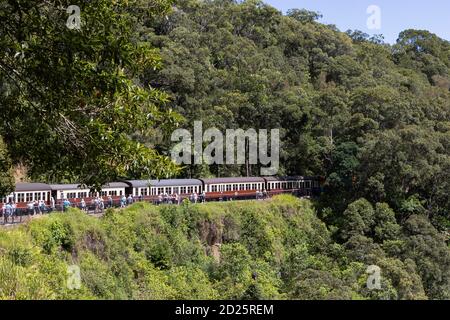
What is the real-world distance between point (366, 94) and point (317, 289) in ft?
89.8

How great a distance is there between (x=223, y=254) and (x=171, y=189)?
6360mm

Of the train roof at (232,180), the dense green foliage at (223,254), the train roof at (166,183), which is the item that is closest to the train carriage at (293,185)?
the train roof at (232,180)

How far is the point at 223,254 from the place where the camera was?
2553 centimetres

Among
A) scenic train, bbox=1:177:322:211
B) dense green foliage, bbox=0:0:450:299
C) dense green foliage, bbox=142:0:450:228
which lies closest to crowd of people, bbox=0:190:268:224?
scenic train, bbox=1:177:322:211

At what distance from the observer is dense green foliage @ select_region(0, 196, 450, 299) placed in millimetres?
17062

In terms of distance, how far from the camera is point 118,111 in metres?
6.75

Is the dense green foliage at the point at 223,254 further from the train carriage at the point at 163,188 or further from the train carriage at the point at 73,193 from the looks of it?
the train carriage at the point at 163,188

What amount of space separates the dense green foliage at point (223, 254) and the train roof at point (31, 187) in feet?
12.6

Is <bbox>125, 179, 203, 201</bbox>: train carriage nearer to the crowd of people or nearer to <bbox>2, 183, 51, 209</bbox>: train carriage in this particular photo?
the crowd of people

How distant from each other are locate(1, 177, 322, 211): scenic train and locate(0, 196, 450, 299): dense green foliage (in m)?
2.12

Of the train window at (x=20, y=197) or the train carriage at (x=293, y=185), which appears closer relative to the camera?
the train window at (x=20, y=197)

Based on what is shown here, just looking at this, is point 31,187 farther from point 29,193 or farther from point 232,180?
point 232,180

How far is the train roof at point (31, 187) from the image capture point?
23328 millimetres

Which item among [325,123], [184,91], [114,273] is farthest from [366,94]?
[114,273]
